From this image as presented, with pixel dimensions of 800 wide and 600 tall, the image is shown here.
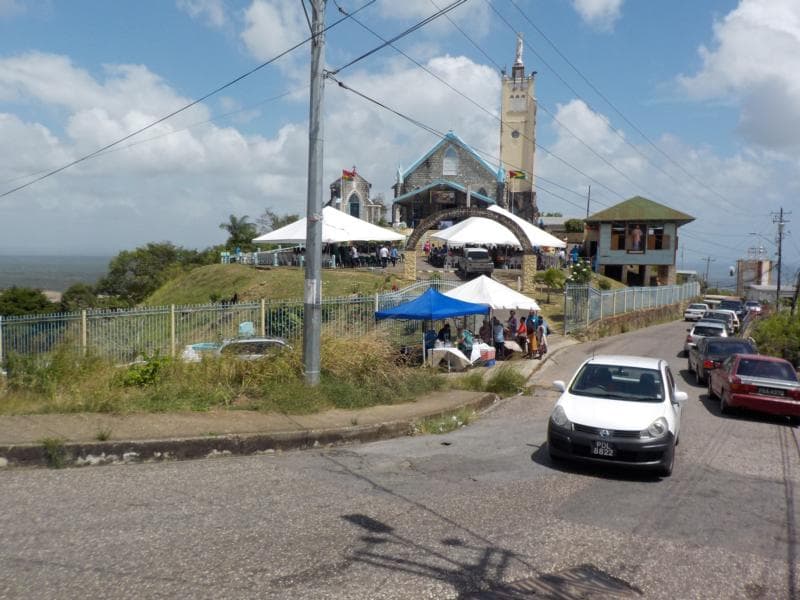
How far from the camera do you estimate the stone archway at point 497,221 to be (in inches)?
1217

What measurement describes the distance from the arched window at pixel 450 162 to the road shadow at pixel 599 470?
1864 inches

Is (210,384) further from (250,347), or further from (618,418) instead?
(618,418)

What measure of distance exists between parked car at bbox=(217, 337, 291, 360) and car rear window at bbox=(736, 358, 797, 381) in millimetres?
9103

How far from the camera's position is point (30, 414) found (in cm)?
978

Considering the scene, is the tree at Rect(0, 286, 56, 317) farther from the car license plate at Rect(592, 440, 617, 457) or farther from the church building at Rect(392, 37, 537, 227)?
the car license plate at Rect(592, 440, 617, 457)

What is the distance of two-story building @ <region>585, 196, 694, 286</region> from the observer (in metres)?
48.5

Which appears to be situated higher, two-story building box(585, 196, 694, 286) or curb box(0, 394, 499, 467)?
two-story building box(585, 196, 694, 286)

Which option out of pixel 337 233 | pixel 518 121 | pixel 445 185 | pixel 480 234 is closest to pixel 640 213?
pixel 445 185

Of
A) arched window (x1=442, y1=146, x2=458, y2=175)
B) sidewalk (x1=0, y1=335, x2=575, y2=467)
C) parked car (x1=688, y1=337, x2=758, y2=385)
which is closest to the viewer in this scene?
sidewalk (x1=0, y1=335, x2=575, y2=467)

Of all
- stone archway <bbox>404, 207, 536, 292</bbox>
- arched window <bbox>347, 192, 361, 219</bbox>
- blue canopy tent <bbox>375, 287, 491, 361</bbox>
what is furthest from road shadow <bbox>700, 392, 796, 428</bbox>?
arched window <bbox>347, 192, 361, 219</bbox>

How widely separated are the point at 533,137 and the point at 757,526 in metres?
60.2

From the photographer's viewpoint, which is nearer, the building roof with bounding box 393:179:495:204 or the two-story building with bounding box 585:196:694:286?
the two-story building with bounding box 585:196:694:286

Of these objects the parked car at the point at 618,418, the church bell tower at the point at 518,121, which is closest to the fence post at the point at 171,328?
the parked car at the point at 618,418

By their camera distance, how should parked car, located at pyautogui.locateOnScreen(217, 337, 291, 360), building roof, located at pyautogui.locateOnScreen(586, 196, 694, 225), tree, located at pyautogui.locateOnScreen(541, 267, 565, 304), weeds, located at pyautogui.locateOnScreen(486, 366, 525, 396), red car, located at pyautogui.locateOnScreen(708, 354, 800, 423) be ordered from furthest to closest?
building roof, located at pyautogui.locateOnScreen(586, 196, 694, 225) → tree, located at pyautogui.locateOnScreen(541, 267, 565, 304) → weeds, located at pyautogui.locateOnScreen(486, 366, 525, 396) → red car, located at pyautogui.locateOnScreen(708, 354, 800, 423) → parked car, located at pyautogui.locateOnScreen(217, 337, 291, 360)
